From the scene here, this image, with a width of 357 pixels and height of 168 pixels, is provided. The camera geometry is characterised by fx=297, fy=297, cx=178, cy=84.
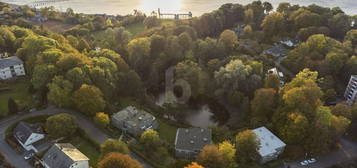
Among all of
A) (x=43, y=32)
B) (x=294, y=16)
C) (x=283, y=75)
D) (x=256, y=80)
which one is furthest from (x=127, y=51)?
(x=294, y=16)

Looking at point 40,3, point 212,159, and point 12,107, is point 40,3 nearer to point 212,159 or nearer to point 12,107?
point 12,107

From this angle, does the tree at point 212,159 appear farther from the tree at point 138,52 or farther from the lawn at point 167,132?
the tree at point 138,52

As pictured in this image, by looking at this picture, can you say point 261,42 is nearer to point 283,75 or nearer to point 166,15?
point 283,75

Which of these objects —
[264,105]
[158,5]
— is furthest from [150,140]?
[158,5]

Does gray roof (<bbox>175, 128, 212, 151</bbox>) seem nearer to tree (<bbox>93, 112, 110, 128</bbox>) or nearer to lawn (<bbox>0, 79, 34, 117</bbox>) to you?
tree (<bbox>93, 112, 110, 128</bbox>)

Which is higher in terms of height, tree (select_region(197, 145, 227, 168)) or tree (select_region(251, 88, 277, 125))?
tree (select_region(251, 88, 277, 125))

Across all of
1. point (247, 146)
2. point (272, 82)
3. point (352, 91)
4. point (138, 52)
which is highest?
point (138, 52)

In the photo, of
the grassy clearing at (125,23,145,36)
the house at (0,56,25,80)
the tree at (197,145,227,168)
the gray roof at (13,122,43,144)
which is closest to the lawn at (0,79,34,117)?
the house at (0,56,25,80)

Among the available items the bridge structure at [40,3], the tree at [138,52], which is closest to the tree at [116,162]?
the tree at [138,52]
